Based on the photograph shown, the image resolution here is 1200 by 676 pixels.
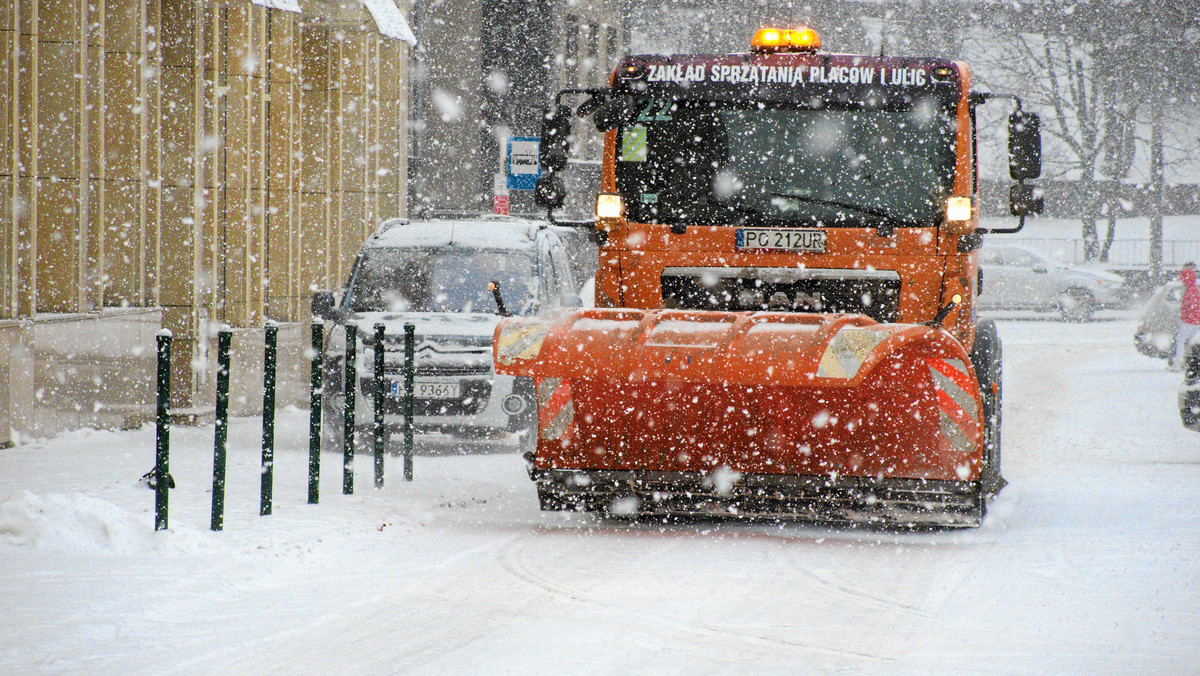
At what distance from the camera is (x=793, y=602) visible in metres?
6.81

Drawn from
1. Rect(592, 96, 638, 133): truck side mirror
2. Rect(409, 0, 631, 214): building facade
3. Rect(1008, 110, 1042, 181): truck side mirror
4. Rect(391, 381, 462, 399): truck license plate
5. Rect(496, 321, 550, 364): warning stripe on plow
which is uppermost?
Rect(409, 0, 631, 214): building facade

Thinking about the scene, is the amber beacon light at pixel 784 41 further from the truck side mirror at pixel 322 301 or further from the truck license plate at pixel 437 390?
the truck side mirror at pixel 322 301

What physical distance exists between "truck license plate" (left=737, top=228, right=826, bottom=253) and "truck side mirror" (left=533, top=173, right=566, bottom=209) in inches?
48.5

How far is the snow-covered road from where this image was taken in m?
5.75

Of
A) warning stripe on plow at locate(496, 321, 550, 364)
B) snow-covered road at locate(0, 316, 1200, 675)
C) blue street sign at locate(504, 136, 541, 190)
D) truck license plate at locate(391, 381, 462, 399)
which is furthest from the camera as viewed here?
blue street sign at locate(504, 136, 541, 190)

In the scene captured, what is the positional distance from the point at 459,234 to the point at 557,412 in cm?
575

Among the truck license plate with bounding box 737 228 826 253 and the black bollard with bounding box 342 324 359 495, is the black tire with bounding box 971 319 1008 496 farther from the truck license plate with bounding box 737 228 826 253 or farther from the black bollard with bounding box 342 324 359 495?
the black bollard with bounding box 342 324 359 495

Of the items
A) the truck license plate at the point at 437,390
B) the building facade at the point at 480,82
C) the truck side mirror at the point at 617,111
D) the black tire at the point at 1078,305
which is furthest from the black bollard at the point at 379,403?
the black tire at the point at 1078,305

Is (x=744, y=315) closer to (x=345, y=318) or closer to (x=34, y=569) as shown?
(x=34, y=569)

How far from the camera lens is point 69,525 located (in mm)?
7715

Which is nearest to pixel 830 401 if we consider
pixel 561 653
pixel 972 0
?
pixel 561 653

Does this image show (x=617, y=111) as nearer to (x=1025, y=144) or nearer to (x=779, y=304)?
(x=779, y=304)

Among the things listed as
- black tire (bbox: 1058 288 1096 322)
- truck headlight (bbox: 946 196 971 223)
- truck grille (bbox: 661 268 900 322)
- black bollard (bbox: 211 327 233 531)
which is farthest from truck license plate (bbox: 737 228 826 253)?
black tire (bbox: 1058 288 1096 322)

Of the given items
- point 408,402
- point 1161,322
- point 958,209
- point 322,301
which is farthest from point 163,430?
point 1161,322
